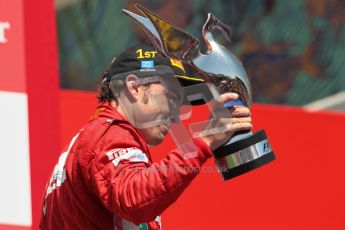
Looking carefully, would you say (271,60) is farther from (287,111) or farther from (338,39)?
(287,111)

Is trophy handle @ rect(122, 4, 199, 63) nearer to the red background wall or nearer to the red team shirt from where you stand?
the red team shirt

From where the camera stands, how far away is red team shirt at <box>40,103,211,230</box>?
2.68m

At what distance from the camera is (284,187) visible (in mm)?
4559

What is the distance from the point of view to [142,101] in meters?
2.95

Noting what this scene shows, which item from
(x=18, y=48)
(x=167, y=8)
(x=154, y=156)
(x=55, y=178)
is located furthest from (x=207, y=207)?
(x=167, y=8)

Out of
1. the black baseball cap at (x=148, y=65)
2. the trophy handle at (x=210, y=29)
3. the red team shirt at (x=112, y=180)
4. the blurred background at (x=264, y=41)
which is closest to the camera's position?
the red team shirt at (x=112, y=180)

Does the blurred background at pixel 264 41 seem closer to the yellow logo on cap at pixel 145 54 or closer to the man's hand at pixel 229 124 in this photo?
the yellow logo on cap at pixel 145 54

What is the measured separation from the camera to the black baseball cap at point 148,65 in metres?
3.00

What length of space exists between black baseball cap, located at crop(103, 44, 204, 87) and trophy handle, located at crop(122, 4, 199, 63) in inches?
6.5

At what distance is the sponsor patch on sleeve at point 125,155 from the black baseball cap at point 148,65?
26 centimetres

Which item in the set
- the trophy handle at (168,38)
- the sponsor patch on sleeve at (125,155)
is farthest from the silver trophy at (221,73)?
the sponsor patch on sleeve at (125,155)

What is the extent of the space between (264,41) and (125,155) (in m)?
5.70

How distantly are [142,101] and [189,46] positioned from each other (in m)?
0.25

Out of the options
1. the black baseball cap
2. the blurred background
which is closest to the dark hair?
the black baseball cap
